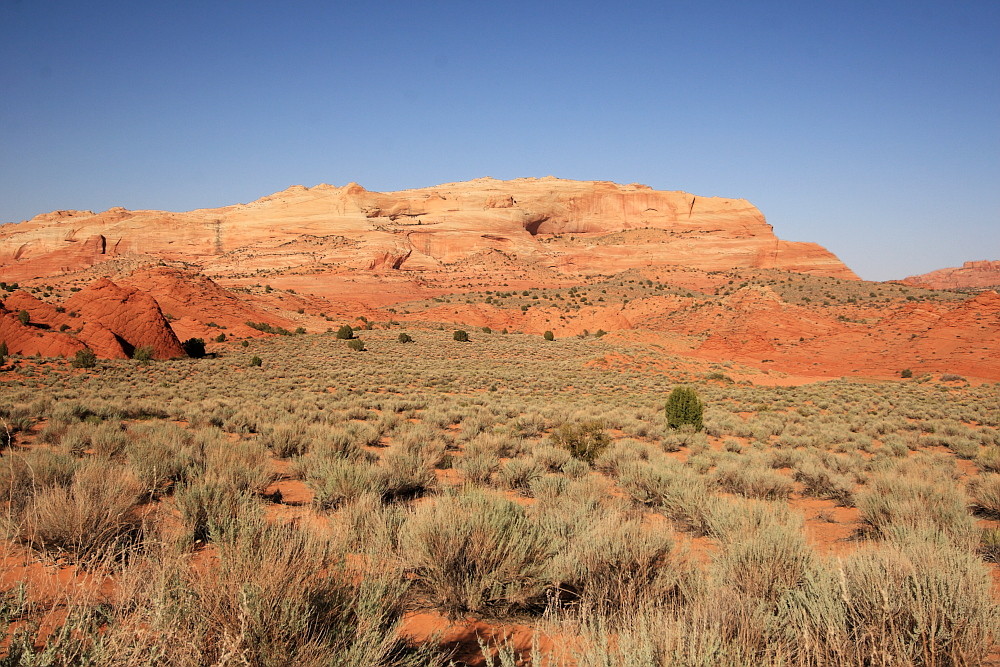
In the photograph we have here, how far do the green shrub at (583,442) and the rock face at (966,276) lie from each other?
153 metres

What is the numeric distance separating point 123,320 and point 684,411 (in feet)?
87.7

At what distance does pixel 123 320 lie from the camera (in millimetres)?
25141

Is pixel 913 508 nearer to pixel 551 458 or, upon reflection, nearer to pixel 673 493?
pixel 673 493

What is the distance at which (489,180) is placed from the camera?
114 meters

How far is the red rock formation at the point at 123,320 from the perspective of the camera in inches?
931

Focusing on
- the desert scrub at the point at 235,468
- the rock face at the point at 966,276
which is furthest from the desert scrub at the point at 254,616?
the rock face at the point at 966,276

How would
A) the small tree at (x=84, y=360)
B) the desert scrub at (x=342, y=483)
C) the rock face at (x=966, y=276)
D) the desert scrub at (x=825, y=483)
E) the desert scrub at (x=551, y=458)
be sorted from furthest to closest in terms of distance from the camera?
the rock face at (x=966, y=276), the small tree at (x=84, y=360), the desert scrub at (x=551, y=458), the desert scrub at (x=825, y=483), the desert scrub at (x=342, y=483)

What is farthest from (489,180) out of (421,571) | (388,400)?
(421,571)

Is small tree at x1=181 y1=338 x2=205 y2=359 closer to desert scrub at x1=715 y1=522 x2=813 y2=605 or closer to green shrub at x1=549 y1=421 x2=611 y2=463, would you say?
green shrub at x1=549 y1=421 x2=611 y2=463

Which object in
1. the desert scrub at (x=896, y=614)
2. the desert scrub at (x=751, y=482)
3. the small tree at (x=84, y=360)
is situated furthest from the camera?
the small tree at (x=84, y=360)

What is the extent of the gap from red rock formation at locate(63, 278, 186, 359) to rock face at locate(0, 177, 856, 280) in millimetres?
40056

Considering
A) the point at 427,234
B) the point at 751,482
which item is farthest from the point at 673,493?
the point at 427,234

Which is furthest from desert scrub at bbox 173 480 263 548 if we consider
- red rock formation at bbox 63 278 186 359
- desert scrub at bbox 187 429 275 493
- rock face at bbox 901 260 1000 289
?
rock face at bbox 901 260 1000 289

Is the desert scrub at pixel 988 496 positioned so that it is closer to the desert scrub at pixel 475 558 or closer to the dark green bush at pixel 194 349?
the desert scrub at pixel 475 558
